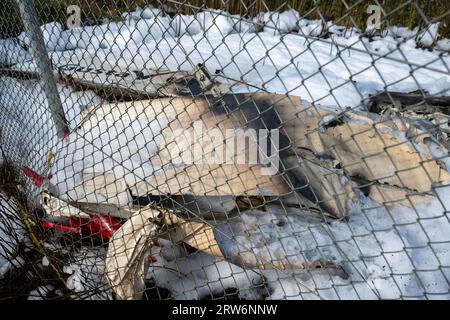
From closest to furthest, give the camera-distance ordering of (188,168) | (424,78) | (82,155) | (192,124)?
(188,168), (192,124), (82,155), (424,78)

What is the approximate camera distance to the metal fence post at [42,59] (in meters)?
2.46

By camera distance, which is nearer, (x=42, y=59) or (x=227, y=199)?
(x=227, y=199)

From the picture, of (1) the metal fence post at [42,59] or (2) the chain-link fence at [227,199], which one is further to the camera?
(1) the metal fence post at [42,59]

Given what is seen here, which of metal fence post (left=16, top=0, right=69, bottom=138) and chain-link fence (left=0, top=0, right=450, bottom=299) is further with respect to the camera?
metal fence post (left=16, top=0, right=69, bottom=138)

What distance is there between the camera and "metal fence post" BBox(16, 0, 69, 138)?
246 centimetres

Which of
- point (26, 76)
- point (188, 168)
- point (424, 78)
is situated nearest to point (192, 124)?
point (188, 168)

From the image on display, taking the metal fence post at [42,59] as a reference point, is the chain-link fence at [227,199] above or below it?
below

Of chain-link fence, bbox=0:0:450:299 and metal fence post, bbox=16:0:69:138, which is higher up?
metal fence post, bbox=16:0:69:138

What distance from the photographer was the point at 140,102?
2.63 metres

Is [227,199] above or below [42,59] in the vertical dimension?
below

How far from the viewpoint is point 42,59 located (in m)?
2.60

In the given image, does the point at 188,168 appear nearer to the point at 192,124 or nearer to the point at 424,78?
the point at 192,124
